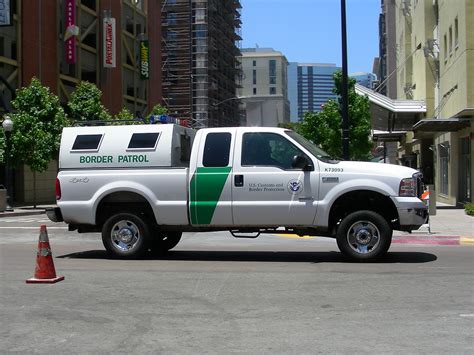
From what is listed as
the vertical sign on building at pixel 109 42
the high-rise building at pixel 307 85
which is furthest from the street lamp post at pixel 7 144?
the high-rise building at pixel 307 85

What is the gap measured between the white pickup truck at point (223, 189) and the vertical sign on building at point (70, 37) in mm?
30064

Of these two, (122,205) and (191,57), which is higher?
(191,57)

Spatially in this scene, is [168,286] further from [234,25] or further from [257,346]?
[234,25]

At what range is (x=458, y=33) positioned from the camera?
2345cm

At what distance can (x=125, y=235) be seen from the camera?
10.7 m

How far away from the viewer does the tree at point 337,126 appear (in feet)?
110

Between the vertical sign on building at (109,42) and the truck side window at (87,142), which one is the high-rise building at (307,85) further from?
the truck side window at (87,142)

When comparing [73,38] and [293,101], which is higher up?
[293,101]

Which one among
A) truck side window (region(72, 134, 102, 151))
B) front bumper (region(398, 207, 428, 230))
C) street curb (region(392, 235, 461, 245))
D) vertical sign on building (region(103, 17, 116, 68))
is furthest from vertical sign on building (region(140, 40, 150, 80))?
front bumper (region(398, 207, 428, 230))

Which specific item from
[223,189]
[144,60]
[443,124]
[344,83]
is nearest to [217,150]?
[223,189]

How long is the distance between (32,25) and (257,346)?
112 feet

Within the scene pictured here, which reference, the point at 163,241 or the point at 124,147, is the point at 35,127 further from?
the point at 124,147

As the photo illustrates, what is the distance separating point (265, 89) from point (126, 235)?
60.5m

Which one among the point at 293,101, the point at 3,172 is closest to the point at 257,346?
the point at 3,172
